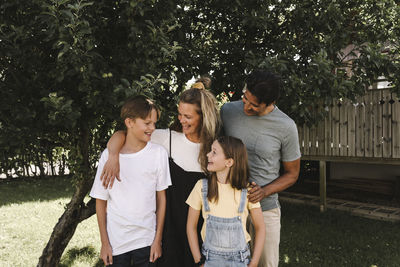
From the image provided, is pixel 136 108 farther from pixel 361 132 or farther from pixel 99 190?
pixel 361 132

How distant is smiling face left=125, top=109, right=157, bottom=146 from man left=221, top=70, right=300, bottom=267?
644mm

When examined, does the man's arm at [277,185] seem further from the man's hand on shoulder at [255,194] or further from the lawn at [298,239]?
the lawn at [298,239]

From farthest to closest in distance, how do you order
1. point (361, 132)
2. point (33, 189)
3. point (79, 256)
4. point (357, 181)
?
1. point (33, 189)
2. point (357, 181)
3. point (361, 132)
4. point (79, 256)

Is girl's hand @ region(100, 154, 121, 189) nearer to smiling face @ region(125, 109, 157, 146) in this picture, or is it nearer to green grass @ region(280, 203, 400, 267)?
smiling face @ region(125, 109, 157, 146)

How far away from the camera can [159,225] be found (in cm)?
260

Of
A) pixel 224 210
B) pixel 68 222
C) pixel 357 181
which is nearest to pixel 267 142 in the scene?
pixel 224 210

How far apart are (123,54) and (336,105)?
6.98 metres

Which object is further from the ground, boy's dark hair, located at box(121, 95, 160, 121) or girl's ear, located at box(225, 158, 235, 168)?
boy's dark hair, located at box(121, 95, 160, 121)

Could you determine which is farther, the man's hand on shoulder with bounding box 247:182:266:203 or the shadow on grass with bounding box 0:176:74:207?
the shadow on grass with bounding box 0:176:74:207

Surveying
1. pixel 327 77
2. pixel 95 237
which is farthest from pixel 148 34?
pixel 95 237

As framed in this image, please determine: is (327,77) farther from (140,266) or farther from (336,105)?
(336,105)

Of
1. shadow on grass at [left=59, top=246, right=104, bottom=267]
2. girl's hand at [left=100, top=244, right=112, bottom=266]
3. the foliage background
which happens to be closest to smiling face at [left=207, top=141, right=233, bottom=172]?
the foliage background

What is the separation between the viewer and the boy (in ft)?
8.38

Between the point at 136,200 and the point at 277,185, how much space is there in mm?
1034
